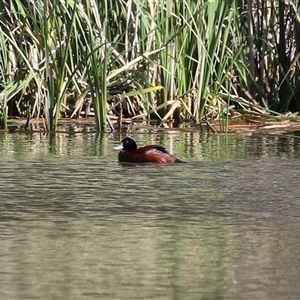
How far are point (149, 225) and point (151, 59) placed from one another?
5628mm

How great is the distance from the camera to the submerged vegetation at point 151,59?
10.1 meters

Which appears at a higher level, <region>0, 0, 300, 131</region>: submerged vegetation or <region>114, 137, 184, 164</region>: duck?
<region>0, 0, 300, 131</region>: submerged vegetation

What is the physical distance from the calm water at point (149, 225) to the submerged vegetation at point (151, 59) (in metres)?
1.67

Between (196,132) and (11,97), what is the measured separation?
178cm

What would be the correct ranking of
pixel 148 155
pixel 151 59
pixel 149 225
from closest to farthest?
1. pixel 149 225
2. pixel 148 155
3. pixel 151 59

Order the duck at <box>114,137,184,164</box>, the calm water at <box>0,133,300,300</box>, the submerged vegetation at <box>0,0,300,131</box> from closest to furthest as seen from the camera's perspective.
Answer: the calm water at <box>0,133,300,300</box>, the duck at <box>114,137,184,164</box>, the submerged vegetation at <box>0,0,300,131</box>

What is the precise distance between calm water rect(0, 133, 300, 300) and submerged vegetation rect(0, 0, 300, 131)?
167cm

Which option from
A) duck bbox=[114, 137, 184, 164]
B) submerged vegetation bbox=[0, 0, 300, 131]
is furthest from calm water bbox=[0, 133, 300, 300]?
submerged vegetation bbox=[0, 0, 300, 131]

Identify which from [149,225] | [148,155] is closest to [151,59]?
[148,155]

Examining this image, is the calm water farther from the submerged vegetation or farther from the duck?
the submerged vegetation

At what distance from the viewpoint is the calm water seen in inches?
165

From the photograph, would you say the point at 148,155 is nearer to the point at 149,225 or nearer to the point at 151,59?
the point at 149,225

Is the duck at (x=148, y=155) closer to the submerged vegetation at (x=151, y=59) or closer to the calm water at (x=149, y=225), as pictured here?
the calm water at (x=149, y=225)

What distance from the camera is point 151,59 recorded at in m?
10.9
